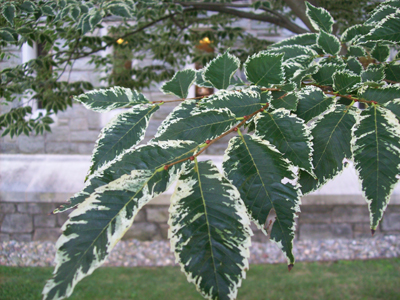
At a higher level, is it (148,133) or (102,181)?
(102,181)

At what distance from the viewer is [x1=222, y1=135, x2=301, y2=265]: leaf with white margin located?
1.10 feet

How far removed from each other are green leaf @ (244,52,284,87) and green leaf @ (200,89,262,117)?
6 centimetres

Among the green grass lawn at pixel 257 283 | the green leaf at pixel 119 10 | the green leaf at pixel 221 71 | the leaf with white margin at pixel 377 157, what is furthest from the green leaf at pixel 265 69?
the green grass lawn at pixel 257 283

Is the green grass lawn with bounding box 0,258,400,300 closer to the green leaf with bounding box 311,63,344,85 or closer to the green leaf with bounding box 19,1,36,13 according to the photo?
the green leaf with bounding box 19,1,36,13

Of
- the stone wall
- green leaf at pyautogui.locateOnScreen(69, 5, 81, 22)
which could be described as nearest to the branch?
green leaf at pyautogui.locateOnScreen(69, 5, 81, 22)

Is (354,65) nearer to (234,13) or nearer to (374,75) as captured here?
(374,75)

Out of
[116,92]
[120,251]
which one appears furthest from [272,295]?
[116,92]

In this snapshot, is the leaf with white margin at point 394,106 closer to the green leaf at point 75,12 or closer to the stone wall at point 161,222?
the green leaf at point 75,12

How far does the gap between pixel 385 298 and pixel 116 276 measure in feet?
6.90

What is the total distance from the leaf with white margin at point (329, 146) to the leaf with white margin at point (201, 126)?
0.38 ft

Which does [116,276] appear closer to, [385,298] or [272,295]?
[272,295]

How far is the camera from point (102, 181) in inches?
13.4

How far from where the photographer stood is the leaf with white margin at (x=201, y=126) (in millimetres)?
413

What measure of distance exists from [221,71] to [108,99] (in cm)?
19
